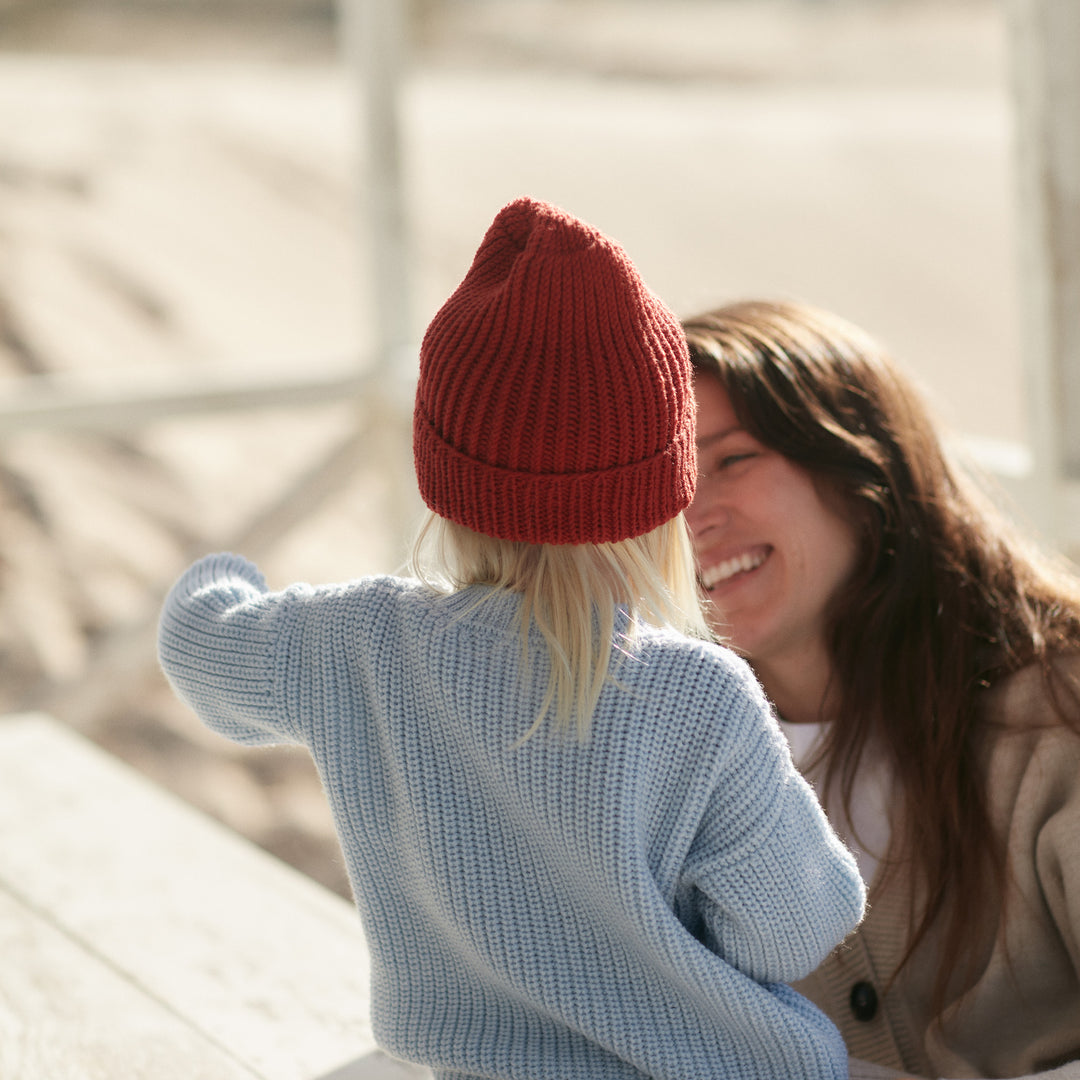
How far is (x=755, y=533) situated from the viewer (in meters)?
1.44

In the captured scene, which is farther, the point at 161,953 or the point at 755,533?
the point at 161,953

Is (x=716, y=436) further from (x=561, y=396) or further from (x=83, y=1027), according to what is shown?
(x=83, y=1027)

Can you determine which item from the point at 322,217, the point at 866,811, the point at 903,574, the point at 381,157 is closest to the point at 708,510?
the point at 903,574

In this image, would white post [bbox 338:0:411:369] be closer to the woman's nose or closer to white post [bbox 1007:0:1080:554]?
white post [bbox 1007:0:1080:554]

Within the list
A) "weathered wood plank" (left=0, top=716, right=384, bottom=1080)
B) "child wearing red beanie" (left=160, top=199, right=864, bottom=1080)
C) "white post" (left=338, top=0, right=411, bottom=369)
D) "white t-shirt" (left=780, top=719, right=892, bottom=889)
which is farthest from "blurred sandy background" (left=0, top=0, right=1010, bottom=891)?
"weathered wood plank" (left=0, top=716, right=384, bottom=1080)

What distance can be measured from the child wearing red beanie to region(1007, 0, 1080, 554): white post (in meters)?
1.16

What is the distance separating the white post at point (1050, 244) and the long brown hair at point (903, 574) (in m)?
0.64

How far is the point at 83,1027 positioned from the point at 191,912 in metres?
0.27

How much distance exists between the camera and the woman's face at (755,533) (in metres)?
1.44

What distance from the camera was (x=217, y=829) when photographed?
2.01 m

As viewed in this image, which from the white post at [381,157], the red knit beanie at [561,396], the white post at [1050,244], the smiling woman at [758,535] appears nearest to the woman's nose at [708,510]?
the smiling woman at [758,535]

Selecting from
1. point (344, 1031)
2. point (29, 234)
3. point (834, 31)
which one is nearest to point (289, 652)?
point (344, 1031)

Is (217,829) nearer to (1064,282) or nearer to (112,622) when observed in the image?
(1064,282)

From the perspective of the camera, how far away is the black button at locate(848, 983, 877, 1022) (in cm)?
137
